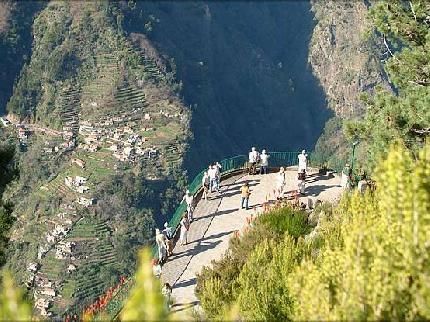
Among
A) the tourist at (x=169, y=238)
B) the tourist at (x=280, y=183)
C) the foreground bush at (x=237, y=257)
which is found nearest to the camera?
the foreground bush at (x=237, y=257)

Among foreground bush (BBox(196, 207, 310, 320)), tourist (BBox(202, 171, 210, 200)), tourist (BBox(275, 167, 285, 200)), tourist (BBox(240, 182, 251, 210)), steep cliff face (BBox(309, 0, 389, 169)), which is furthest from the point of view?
steep cliff face (BBox(309, 0, 389, 169))

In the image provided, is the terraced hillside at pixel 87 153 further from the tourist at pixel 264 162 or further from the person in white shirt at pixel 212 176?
the person in white shirt at pixel 212 176

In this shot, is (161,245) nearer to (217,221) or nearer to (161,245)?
(161,245)

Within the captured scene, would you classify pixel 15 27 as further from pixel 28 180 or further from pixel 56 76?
pixel 28 180

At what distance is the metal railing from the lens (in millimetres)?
16642

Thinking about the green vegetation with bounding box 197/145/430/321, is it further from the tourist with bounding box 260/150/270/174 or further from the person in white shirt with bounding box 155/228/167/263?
the tourist with bounding box 260/150/270/174

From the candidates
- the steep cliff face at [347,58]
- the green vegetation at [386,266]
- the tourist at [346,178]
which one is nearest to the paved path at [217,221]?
the tourist at [346,178]

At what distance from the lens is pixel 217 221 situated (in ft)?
70.2

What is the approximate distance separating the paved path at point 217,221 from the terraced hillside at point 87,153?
49160mm

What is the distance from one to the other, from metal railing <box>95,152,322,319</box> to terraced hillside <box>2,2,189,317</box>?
4551 centimetres

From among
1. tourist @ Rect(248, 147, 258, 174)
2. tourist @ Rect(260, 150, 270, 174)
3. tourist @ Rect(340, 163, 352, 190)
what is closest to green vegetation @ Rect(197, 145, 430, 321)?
tourist @ Rect(340, 163, 352, 190)

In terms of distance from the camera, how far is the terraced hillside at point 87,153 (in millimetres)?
88875

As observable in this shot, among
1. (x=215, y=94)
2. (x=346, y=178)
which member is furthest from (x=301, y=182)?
(x=215, y=94)

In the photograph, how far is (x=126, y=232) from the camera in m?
96.4
